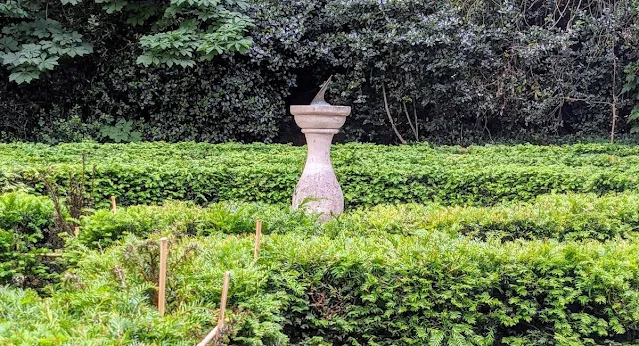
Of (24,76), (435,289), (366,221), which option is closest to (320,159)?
(366,221)

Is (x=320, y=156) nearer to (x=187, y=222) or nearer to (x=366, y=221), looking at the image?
(x=366, y=221)

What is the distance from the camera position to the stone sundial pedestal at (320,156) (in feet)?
15.4

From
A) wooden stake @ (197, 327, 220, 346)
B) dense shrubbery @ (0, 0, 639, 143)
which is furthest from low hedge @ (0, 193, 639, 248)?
dense shrubbery @ (0, 0, 639, 143)

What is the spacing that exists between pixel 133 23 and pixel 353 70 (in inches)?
159

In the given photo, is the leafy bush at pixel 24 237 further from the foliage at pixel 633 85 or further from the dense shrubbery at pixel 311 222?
the foliage at pixel 633 85

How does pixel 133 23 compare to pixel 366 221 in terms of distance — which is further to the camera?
pixel 133 23

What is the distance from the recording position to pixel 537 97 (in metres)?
10.4

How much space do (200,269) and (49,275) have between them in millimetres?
1208

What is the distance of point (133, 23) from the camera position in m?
9.77

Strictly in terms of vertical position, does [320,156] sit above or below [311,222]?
above

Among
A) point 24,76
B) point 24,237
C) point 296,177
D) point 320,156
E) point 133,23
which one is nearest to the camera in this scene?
point 24,237

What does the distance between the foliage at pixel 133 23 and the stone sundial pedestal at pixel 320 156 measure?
431 cm

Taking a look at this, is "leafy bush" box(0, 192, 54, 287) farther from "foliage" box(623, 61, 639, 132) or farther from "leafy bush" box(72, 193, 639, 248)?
"foliage" box(623, 61, 639, 132)

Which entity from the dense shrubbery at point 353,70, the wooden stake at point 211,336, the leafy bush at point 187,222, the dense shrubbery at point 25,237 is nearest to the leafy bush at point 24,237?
the dense shrubbery at point 25,237
